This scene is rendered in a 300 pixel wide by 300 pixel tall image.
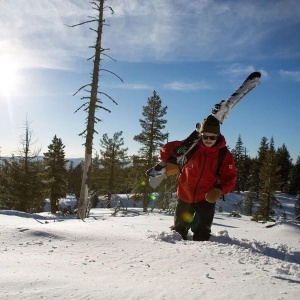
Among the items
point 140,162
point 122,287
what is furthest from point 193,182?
point 140,162

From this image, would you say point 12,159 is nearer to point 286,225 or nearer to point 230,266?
point 286,225

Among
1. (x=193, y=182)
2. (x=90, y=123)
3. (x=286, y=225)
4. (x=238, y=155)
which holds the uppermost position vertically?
(x=238, y=155)

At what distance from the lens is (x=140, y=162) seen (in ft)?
106

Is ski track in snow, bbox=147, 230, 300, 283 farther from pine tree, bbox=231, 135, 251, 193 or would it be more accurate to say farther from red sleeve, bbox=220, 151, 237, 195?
pine tree, bbox=231, 135, 251, 193

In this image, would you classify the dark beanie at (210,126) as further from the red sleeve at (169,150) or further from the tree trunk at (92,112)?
the tree trunk at (92,112)

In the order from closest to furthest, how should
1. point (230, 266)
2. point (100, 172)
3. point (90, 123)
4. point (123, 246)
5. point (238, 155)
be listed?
point (230, 266), point (123, 246), point (90, 123), point (100, 172), point (238, 155)

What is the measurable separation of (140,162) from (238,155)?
47.4 meters

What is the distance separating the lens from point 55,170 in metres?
37.2

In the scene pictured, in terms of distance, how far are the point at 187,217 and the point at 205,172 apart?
884 mm

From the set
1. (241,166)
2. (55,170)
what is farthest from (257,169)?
(55,170)

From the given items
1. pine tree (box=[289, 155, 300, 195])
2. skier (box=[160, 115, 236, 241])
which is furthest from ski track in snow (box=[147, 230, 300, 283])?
pine tree (box=[289, 155, 300, 195])

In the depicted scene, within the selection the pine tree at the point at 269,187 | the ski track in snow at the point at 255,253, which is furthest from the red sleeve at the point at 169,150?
the pine tree at the point at 269,187

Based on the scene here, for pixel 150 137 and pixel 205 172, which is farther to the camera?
pixel 150 137

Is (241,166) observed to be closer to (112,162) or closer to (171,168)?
(112,162)
